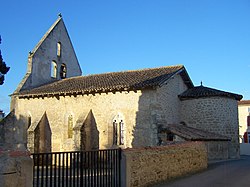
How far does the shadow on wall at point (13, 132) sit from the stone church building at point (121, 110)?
5.6 inches

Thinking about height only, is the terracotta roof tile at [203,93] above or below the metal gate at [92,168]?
above

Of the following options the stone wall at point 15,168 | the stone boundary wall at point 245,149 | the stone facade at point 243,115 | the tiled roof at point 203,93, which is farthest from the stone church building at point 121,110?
the stone facade at point 243,115

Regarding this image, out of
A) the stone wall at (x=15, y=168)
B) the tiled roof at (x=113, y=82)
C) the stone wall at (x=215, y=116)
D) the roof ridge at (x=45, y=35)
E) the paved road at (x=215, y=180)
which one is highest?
the roof ridge at (x=45, y=35)

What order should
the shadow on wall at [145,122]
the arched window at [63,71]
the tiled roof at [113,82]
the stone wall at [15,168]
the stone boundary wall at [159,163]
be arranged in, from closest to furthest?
the stone wall at [15,168], the stone boundary wall at [159,163], the shadow on wall at [145,122], the tiled roof at [113,82], the arched window at [63,71]

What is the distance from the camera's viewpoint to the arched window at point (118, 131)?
19.3 meters

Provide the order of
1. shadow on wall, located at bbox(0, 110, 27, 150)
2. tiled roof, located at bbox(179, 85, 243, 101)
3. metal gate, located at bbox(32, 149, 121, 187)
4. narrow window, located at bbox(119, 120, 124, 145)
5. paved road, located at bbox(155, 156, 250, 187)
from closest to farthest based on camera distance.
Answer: metal gate, located at bbox(32, 149, 121, 187) < paved road, located at bbox(155, 156, 250, 187) < narrow window, located at bbox(119, 120, 124, 145) < tiled roof, located at bbox(179, 85, 243, 101) < shadow on wall, located at bbox(0, 110, 27, 150)

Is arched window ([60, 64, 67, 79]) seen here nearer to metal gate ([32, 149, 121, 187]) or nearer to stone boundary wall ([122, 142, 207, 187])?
stone boundary wall ([122, 142, 207, 187])

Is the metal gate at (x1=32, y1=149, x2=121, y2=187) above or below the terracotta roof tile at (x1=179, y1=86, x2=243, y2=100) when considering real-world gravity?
below

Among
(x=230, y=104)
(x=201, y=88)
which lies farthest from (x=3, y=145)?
(x=230, y=104)

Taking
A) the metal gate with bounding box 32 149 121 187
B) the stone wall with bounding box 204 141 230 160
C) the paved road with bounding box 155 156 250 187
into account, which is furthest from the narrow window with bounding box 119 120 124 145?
the metal gate with bounding box 32 149 121 187

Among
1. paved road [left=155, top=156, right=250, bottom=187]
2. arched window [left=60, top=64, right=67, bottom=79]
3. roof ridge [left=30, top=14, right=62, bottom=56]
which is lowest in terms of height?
paved road [left=155, top=156, right=250, bottom=187]

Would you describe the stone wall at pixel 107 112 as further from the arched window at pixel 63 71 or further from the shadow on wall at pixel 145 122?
the arched window at pixel 63 71

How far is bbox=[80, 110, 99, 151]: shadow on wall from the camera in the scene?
19794 millimetres

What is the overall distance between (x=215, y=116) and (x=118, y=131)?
7.19 metres
